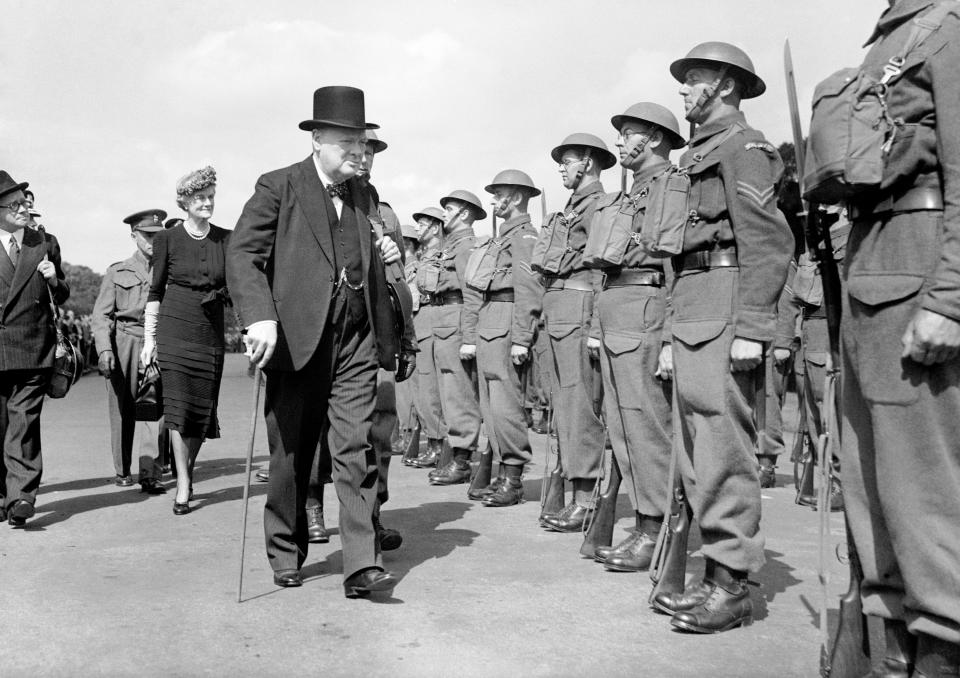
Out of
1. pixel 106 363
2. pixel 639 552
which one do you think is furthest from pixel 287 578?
pixel 106 363

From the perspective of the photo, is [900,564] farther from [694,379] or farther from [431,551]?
[431,551]

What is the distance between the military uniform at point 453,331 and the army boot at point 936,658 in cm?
637

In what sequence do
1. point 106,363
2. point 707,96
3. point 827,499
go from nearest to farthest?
1. point 827,499
2. point 707,96
3. point 106,363

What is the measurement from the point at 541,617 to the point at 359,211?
2.31 meters

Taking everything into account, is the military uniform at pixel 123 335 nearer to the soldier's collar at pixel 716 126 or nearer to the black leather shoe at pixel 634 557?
the black leather shoe at pixel 634 557

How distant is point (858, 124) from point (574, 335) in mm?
3841

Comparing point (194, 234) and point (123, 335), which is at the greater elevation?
point (194, 234)

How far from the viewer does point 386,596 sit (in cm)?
514

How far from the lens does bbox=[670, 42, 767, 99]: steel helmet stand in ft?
15.9

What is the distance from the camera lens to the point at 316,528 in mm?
6691

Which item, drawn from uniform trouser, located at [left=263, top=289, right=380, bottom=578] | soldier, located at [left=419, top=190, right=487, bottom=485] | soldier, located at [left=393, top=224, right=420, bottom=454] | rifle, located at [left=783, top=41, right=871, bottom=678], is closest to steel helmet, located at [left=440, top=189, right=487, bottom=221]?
soldier, located at [left=419, top=190, right=487, bottom=485]

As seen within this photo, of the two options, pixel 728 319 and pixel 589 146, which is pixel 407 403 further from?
pixel 728 319

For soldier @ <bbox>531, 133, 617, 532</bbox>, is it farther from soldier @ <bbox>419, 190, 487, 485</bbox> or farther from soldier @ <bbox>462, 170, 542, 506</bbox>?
soldier @ <bbox>419, 190, 487, 485</bbox>

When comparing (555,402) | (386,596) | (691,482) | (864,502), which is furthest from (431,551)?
(864,502)
